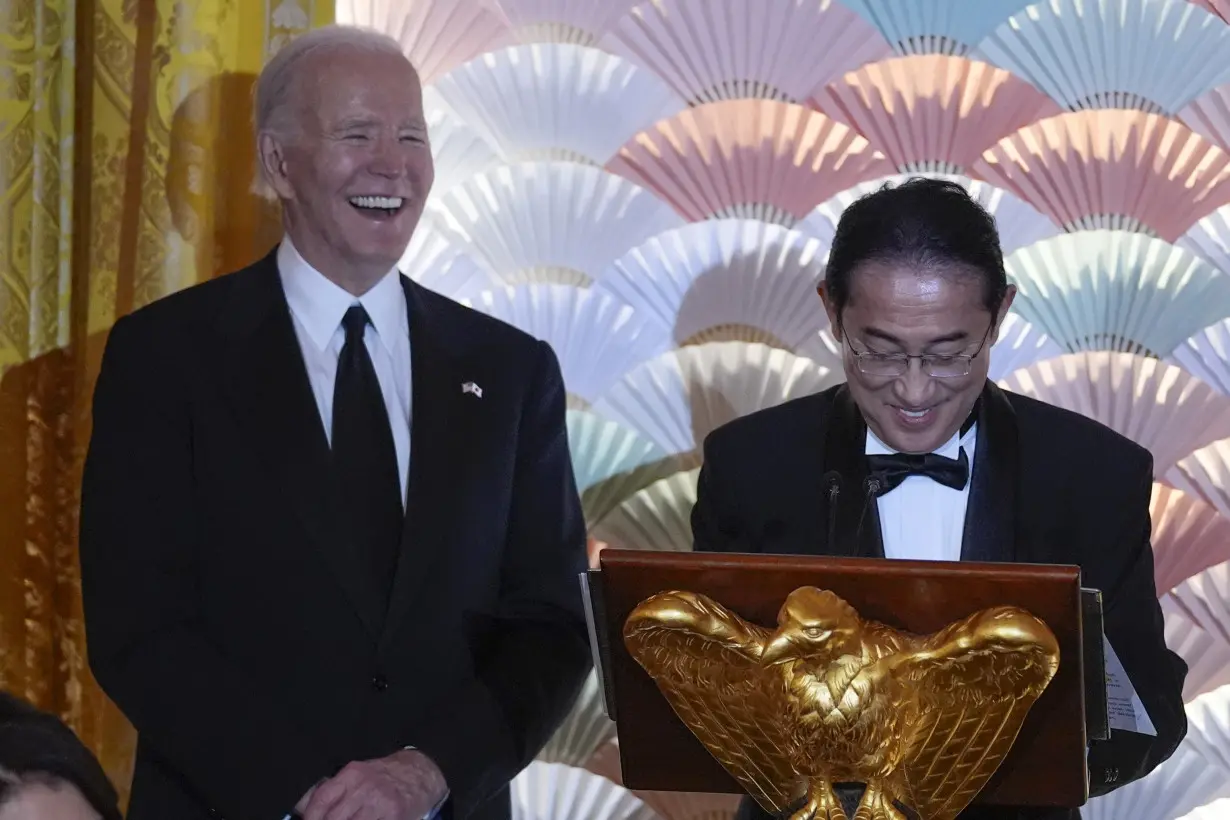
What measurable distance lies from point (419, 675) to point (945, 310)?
75 cm

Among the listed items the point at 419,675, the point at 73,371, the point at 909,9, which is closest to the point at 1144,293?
the point at 909,9

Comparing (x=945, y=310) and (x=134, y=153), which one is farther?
(x=134, y=153)

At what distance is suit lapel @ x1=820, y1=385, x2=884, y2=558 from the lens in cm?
171

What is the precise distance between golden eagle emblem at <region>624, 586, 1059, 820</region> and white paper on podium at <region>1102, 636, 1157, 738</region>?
0.18 meters

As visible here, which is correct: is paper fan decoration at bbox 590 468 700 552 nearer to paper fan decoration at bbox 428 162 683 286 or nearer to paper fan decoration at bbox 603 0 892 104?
paper fan decoration at bbox 428 162 683 286

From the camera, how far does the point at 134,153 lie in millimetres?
2469

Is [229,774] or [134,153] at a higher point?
[134,153]

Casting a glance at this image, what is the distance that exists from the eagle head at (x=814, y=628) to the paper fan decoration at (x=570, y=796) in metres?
1.28

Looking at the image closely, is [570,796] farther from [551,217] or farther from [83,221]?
[83,221]

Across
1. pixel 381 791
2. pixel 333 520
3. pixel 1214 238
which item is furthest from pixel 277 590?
pixel 1214 238

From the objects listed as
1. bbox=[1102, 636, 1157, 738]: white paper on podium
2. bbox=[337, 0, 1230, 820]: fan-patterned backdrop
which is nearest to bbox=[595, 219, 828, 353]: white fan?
bbox=[337, 0, 1230, 820]: fan-patterned backdrop

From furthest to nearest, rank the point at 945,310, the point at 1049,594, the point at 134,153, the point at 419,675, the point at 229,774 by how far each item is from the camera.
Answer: the point at 134,153 → the point at 419,675 → the point at 229,774 → the point at 945,310 → the point at 1049,594

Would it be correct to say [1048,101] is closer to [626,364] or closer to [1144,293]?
[1144,293]

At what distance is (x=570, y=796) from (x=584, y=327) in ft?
2.37
